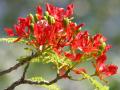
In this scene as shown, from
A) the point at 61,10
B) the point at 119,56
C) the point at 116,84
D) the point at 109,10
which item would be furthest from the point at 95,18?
the point at 61,10

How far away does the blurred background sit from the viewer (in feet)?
33.1

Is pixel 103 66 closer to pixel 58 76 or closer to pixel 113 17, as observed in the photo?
pixel 58 76

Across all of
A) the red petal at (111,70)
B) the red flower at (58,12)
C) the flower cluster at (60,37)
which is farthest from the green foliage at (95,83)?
the red flower at (58,12)

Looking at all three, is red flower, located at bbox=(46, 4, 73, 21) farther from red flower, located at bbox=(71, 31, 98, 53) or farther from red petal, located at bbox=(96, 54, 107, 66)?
red petal, located at bbox=(96, 54, 107, 66)

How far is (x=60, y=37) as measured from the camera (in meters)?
2.78

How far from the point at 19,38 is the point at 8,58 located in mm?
7732

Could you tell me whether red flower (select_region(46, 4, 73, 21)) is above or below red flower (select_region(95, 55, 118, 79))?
above

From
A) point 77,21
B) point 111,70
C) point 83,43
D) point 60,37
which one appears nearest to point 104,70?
point 111,70

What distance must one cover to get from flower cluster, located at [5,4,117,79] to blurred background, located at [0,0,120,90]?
670 cm

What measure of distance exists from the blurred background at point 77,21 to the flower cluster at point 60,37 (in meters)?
6.70

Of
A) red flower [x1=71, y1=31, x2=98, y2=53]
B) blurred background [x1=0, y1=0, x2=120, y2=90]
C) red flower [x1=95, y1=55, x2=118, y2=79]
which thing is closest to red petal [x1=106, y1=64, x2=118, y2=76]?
red flower [x1=95, y1=55, x2=118, y2=79]

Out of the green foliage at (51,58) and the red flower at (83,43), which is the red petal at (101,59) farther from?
the green foliage at (51,58)

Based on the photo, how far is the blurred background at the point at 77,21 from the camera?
33.1 feet

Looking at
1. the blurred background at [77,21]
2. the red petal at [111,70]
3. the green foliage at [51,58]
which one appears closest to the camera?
the green foliage at [51,58]
